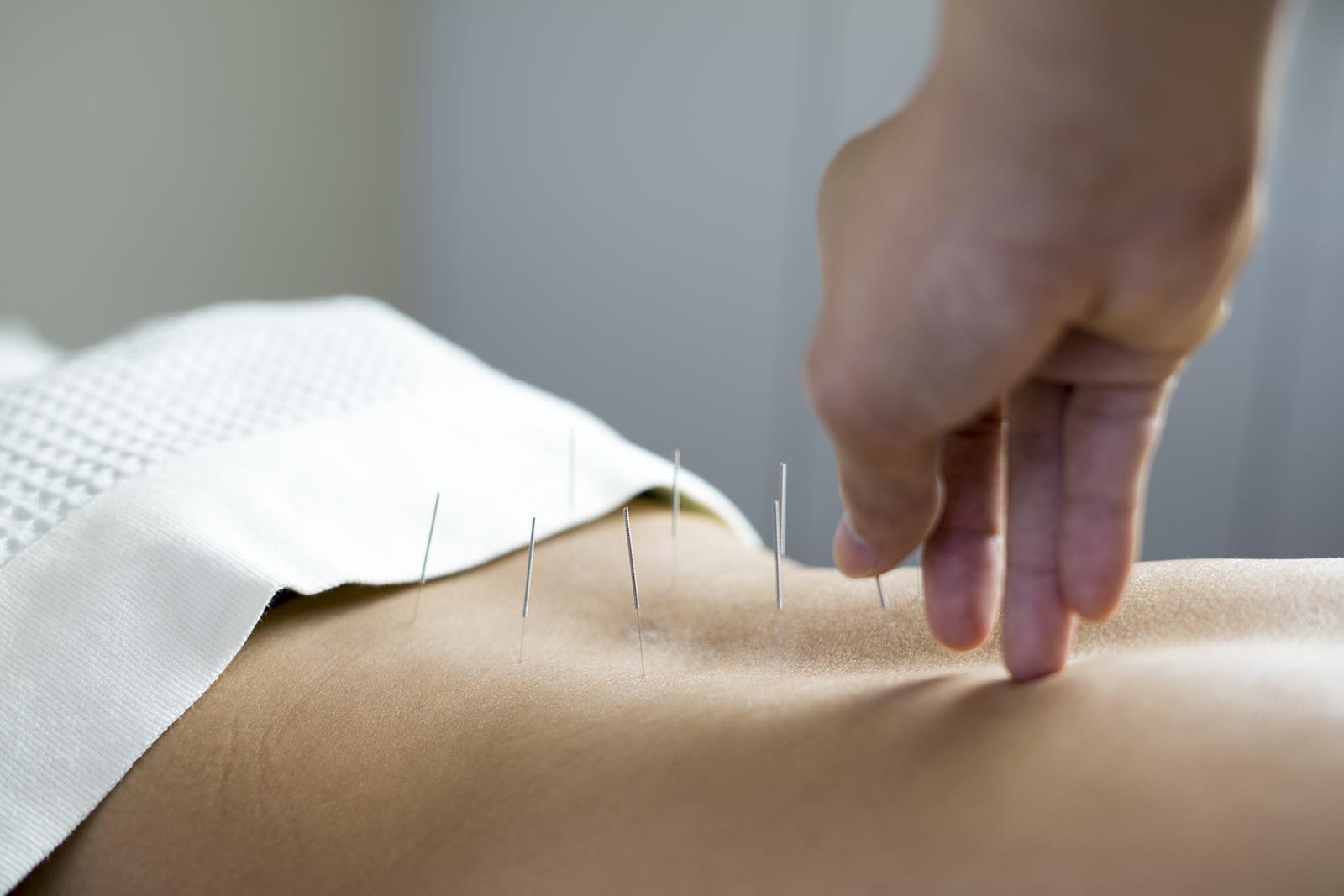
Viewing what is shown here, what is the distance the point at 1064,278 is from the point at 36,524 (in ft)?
2.38

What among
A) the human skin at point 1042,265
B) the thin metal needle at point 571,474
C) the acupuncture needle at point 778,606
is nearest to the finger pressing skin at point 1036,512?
the human skin at point 1042,265

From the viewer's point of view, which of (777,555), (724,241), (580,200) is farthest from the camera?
(580,200)

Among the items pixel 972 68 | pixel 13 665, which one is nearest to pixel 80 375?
pixel 13 665

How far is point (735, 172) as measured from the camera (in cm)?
325

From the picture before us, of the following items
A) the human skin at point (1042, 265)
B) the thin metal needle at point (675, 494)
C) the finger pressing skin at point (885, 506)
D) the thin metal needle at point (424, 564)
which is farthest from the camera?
the thin metal needle at point (675, 494)

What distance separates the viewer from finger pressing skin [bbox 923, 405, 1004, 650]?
62 cm

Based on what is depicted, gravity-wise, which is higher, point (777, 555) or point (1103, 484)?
point (1103, 484)

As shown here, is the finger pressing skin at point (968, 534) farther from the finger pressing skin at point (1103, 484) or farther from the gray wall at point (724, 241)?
the gray wall at point (724, 241)

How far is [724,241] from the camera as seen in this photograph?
3.29 m

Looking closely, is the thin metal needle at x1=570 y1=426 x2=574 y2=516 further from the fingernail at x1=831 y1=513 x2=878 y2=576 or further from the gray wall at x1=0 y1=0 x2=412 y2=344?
the gray wall at x1=0 y1=0 x2=412 y2=344

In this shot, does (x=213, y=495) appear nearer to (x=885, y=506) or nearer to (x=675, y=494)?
(x=675, y=494)

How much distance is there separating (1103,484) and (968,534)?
0.30 feet

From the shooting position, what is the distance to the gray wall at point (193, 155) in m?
2.78

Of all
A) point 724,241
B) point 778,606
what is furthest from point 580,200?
point 778,606
